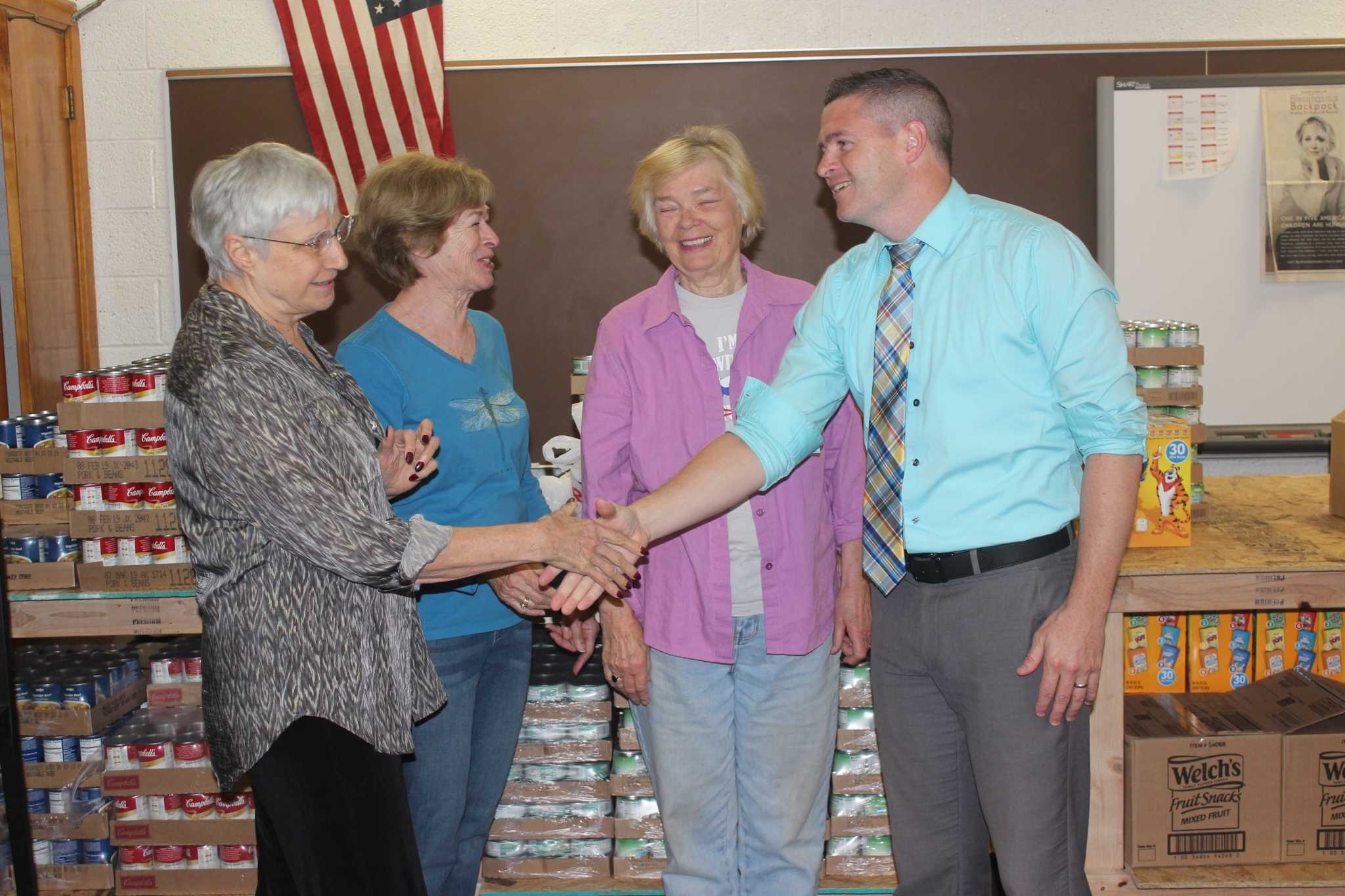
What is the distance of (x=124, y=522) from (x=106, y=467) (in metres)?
0.15

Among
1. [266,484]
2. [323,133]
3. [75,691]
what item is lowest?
[75,691]

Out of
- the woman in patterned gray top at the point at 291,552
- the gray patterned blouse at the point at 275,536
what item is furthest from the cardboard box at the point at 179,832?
the gray patterned blouse at the point at 275,536

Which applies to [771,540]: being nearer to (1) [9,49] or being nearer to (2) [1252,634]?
(2) [1252,634]

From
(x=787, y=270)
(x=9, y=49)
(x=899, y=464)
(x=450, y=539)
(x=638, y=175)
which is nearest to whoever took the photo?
(x=450, y=539)

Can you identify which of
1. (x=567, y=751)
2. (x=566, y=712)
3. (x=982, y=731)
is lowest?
(x=567, y=751)

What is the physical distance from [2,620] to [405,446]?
88 centimetres

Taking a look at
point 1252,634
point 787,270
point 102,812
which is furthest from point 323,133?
point 1252,634

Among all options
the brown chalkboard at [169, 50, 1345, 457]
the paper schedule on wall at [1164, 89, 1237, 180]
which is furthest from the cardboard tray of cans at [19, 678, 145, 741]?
the paper schedule on wall at [1164, 89, 1237, 180]

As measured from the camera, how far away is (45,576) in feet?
9.61

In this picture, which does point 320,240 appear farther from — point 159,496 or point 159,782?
point 159,782

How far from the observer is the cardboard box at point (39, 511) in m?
2.93

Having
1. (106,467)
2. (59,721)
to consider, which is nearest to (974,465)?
(106,467)

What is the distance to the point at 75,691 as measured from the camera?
3.06 metres

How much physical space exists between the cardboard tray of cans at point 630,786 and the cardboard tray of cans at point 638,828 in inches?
2.9
